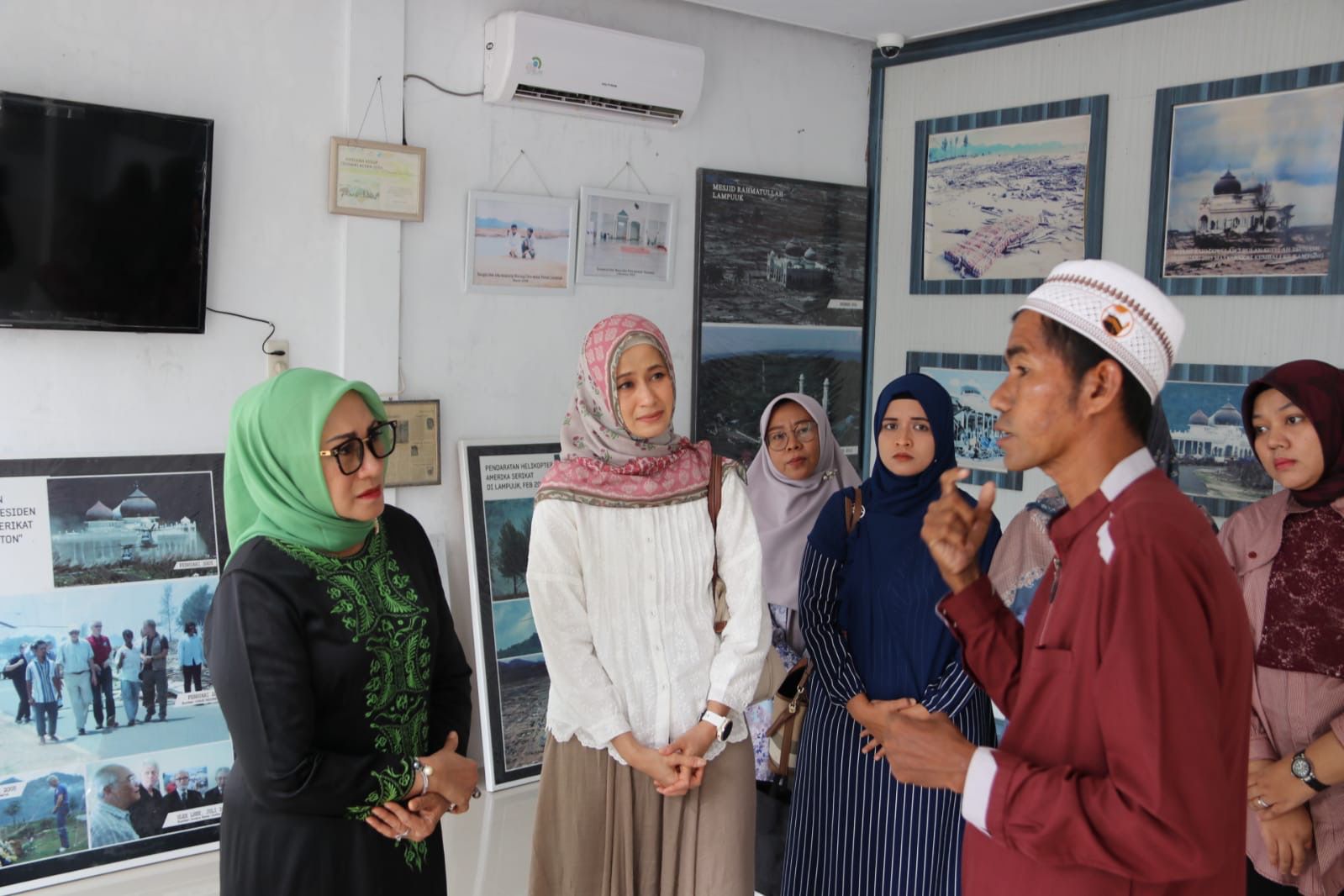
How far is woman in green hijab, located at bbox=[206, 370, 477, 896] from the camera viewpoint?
1.65 meters

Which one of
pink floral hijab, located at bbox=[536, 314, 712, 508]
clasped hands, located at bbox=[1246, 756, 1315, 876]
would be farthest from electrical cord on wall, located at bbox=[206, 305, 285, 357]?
clasped hands, located at bbox=[1246, 756, 1315, 876]

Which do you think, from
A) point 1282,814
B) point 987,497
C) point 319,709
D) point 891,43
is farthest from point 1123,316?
point 891,43

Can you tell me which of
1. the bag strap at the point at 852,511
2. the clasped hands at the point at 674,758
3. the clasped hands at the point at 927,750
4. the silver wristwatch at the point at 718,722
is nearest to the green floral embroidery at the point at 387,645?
the clasped hands at the point at 674,758

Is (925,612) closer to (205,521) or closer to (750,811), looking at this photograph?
(750,811)

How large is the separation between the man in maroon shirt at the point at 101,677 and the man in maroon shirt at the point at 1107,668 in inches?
103

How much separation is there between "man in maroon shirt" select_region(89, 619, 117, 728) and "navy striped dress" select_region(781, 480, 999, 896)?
206cm

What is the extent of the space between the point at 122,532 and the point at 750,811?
2.12 meters

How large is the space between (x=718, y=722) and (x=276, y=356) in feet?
6.66

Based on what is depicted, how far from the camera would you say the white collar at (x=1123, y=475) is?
1.37 metres

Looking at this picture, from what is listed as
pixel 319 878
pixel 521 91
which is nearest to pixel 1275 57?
pixel 521 91

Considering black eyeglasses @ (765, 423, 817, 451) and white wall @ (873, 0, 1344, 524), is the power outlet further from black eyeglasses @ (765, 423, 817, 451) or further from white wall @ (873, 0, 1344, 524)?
white wall @ (873, 0, 1344, 524)

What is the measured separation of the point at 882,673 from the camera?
2.38 meters

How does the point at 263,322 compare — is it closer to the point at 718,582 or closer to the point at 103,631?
the point at 103,631

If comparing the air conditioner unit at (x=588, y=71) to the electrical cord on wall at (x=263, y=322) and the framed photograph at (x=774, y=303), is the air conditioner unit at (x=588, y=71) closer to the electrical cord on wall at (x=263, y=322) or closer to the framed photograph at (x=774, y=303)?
the framed photograph at (x=774, y=303)
